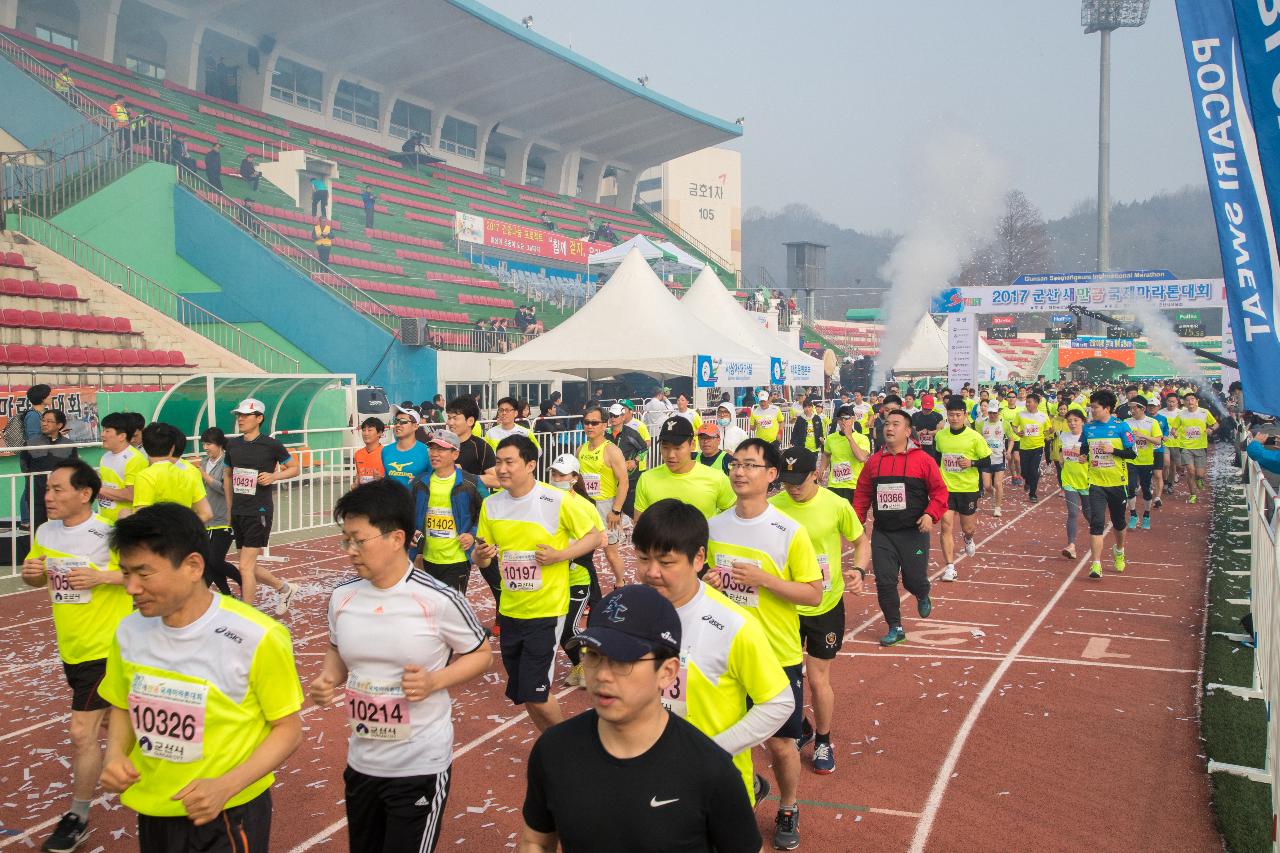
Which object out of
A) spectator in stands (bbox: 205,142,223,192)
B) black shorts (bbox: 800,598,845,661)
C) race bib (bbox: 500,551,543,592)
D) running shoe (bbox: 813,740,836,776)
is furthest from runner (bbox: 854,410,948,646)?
spectator in stands (bbox: 205,142,223,192)

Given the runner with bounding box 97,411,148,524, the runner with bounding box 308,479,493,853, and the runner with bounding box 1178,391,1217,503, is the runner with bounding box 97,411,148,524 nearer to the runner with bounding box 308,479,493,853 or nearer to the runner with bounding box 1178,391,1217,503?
the runner with bounding box 308,479,493,853

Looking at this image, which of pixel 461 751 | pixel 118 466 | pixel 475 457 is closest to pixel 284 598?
pixel 118 466

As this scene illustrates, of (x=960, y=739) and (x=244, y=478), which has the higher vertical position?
(x=244, y=478)

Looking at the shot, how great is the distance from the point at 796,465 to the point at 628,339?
14446 millimetres

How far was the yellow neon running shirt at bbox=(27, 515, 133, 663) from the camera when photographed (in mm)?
4980

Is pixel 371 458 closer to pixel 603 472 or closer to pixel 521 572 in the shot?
pixel 603 472

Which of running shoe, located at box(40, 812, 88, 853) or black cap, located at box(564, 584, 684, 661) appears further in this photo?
running shoe, located at box(40, 812, 88, 853)

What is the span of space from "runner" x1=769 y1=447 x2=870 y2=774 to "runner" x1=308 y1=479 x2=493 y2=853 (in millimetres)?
2649

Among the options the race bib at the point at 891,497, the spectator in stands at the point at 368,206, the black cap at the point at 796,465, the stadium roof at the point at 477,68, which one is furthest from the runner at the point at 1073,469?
the stadium roof at the point at 477,68

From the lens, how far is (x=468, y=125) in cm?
4934

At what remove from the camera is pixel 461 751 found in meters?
6.31

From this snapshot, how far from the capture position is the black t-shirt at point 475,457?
8.93 metres

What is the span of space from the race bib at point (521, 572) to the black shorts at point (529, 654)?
188 mm

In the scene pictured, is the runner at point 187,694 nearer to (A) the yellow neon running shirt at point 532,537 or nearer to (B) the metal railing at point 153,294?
(A) the yellow neon running shirt at point 532,537
